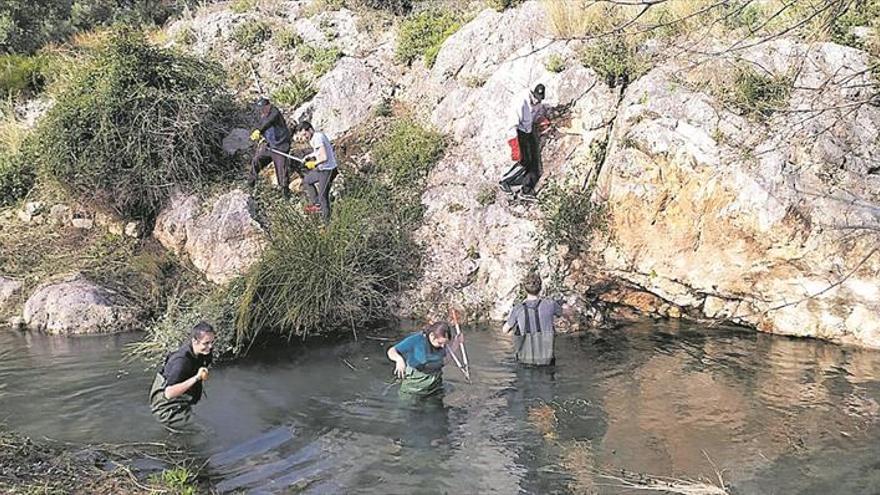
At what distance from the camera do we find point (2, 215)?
14.9 m

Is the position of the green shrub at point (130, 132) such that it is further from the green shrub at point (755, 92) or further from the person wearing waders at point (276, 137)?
the green shrub at point (755, 92)

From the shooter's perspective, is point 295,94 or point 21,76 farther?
point 21,76

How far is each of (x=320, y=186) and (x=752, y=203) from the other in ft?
21.3

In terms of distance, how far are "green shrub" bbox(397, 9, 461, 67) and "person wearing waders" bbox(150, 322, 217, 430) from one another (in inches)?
421

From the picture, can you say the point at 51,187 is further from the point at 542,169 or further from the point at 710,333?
the point at 710,333

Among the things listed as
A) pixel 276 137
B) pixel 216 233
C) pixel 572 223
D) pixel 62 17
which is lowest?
pixel 572 223

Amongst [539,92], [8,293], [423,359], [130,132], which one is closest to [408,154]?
[539,92]

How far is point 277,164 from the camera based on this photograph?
1372cm

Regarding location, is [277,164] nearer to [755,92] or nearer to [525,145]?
[525,145]

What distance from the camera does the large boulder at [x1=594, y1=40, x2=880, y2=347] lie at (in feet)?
33.3

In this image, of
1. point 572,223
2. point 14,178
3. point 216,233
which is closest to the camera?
point 572,223

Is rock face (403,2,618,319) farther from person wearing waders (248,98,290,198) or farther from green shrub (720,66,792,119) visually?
person wearing waders (248,98,290,198)

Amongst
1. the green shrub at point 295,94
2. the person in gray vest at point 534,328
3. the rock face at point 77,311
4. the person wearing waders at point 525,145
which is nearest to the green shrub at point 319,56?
the green shrub at point 295,94

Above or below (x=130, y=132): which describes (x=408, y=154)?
below
